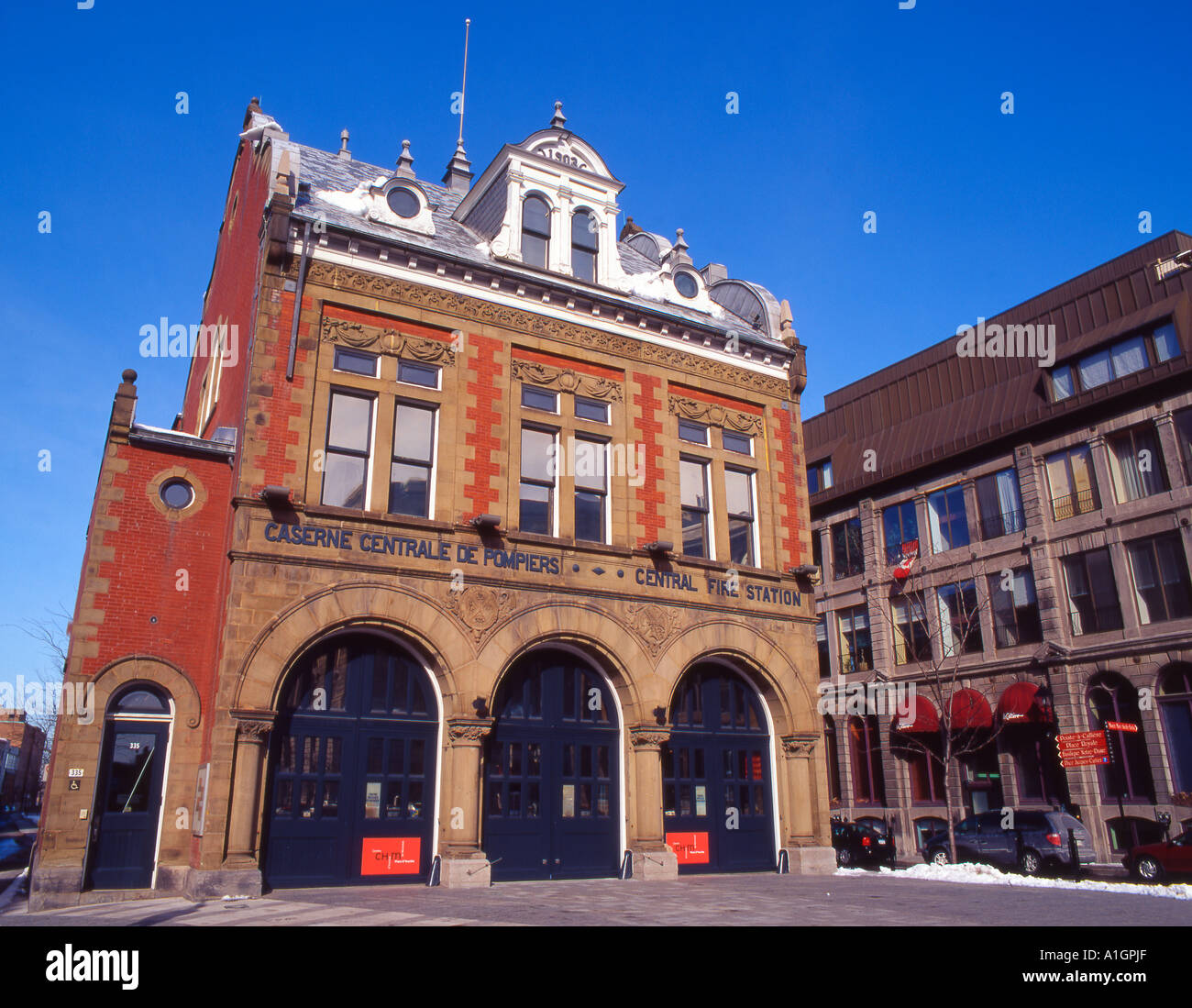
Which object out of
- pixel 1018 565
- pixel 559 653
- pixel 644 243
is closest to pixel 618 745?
pixel 559 653

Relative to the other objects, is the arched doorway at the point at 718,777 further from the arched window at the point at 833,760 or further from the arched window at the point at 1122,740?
the arched window at the point at 833,760

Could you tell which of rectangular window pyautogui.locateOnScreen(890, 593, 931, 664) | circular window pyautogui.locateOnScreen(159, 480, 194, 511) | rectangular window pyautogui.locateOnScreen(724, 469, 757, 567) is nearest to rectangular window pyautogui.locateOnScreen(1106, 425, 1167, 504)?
rectangular window pyautogui.locateOnScreen(890, 593, 931, 664)

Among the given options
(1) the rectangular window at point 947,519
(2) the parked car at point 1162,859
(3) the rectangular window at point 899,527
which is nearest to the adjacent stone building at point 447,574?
(2) the parked car at point 1162,859

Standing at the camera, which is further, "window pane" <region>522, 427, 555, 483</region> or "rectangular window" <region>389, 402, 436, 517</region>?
"window pane" <region>522, 427, 555, 483</region>

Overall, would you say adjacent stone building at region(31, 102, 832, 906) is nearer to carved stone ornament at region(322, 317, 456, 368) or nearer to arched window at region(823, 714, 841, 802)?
carved stone ornament at region(322, 317, 456, 368)

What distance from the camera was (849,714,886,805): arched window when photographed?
123ft

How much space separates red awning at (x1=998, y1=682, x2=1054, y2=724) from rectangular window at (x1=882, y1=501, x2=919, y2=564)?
7.75 metres

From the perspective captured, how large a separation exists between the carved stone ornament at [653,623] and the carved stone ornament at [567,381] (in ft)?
15.9

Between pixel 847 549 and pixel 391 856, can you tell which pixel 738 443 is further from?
pixel 847 549

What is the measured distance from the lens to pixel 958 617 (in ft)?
114

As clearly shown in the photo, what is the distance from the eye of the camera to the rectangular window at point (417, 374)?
59.4ft

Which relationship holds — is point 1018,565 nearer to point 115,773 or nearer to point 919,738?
point 919,738

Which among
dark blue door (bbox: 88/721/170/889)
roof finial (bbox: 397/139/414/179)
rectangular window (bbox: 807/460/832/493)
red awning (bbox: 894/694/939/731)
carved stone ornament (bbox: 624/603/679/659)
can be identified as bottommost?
dark blue door (bbox: 88/721/170/889)
